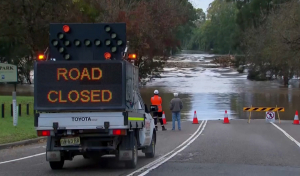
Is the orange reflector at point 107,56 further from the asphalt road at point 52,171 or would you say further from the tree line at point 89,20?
the tree line at point 89,20

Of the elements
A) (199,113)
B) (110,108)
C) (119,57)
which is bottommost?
(199,113)

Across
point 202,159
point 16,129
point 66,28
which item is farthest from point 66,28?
point 16,129

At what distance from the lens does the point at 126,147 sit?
37.7 ft

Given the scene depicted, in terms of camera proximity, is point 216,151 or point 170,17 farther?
point 170,17

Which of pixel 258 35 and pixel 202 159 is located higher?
A: pixel 258 35

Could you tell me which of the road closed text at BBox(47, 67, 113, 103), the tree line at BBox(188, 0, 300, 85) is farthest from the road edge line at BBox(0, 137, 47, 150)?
the tree line at BBox(188, 0, 300, 85)

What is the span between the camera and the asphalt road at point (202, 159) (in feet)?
38.0

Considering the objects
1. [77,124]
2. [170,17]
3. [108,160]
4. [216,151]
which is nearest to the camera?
[77,124]

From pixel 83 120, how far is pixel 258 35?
56.2 meters

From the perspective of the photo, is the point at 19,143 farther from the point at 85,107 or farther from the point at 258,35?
the point at 258,35

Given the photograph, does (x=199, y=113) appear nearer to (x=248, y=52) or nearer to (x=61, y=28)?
(x=61, y=28)

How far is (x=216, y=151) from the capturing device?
50.4ft

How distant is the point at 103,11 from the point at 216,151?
23.5 m

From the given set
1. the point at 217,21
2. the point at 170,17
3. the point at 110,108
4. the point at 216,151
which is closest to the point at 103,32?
the point at 110,108
